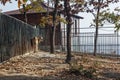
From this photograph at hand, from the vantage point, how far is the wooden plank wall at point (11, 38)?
15.2 m

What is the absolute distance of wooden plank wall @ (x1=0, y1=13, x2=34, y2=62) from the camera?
49.7ft

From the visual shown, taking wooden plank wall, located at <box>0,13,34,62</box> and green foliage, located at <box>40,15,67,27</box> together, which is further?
green foliage, located at <box>40,15,67,27</box>

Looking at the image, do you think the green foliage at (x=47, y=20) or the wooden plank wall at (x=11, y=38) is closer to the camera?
the wooden plank wall at (x=11, y=38)

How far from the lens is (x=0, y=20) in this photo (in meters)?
14.7

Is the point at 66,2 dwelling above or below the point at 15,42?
above

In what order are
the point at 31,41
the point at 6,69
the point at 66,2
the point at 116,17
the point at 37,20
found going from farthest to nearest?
the point at 37,20 < the point at 116,17 < the point at 31,41 < the point at 66,2 < the point at 6,69

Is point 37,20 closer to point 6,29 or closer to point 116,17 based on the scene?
point 116,17

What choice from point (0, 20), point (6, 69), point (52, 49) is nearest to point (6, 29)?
point (0, 20)

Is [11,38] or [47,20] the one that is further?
[47,20]

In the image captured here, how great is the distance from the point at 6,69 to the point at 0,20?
2264 mm

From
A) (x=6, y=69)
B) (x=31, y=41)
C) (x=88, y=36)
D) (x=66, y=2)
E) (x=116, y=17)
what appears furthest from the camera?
(x=88, y=36)

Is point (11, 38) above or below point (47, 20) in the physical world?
below

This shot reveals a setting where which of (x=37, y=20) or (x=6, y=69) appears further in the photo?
(x=37, y=20)

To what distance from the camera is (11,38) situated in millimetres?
17016
